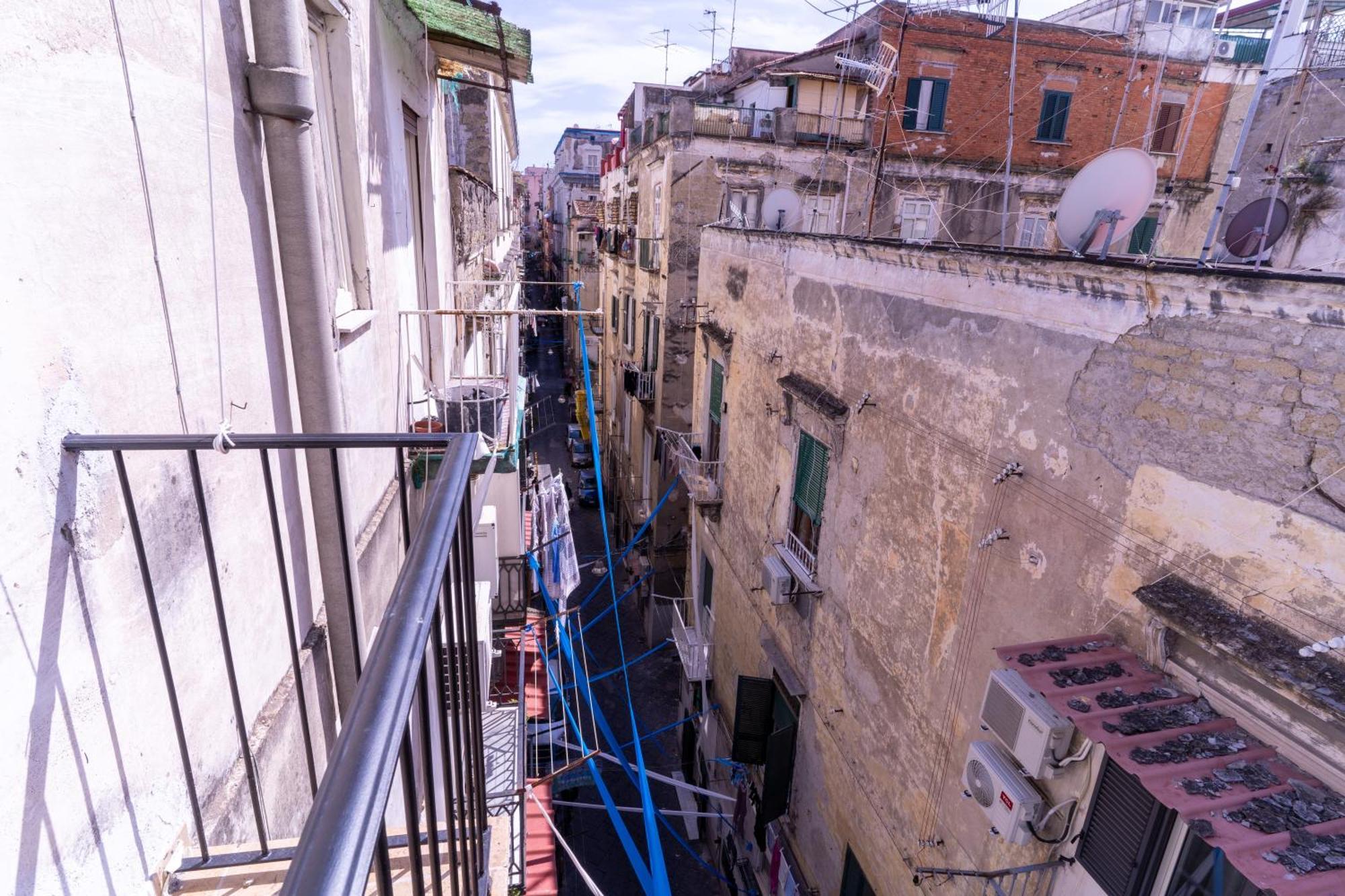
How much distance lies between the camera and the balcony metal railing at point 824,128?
13977 millimetres

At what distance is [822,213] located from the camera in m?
14.7

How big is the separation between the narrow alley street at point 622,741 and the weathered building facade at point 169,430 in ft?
26.0

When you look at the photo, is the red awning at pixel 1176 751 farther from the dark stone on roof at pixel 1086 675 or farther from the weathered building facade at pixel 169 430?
the weathered building facade at pixel 169 430

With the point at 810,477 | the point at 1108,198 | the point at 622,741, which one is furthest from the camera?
the point at 622,741

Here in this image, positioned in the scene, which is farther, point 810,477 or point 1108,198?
point 810,477

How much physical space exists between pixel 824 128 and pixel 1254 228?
36.3 feet

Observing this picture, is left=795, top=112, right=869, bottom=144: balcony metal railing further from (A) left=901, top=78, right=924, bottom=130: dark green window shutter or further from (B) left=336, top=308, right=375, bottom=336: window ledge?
(B) left=336, top=308, right=375, bottom=336: window ledge

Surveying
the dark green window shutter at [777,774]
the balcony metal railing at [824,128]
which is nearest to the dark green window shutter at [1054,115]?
the balcony metal railing at [824,128]

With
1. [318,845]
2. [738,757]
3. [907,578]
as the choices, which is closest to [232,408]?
[318,845]

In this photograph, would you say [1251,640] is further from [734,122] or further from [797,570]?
[734,122]

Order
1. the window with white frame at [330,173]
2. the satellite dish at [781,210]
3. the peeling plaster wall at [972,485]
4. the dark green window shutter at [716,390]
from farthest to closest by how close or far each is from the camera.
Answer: the dark green window shutter at [716,390] → the satellite dish at [781,210] → the window with white frame at [330,173] → the peeling plaster wall at [972,485]

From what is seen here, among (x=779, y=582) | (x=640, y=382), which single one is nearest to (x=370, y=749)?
(x=779, y=582)

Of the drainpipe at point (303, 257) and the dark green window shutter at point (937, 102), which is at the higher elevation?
the dark green window shutter at point (937, 102)

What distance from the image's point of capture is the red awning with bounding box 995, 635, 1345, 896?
7.78 ft
